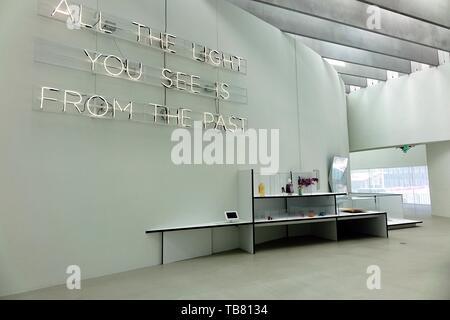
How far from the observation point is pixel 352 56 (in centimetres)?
922

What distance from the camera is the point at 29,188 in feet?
11.7

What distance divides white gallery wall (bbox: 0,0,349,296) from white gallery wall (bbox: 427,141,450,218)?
7.31 meters

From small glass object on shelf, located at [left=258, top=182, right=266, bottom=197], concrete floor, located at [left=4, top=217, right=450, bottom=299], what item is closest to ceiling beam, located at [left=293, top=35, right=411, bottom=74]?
small glass object on shelf, located at [left=258, top=182, right=266, bottom=197]

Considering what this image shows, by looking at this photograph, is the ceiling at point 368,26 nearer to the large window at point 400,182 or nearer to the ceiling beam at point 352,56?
the ceiling beam at point 352,56

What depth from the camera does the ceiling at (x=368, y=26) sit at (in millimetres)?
6264

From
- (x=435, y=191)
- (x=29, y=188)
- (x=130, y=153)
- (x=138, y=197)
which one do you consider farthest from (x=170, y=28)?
(x=435, y=191)

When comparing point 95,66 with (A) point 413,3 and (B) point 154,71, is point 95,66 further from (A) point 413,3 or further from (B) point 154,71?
(A) point 413,3

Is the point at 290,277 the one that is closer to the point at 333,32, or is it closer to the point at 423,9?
the point at 423,9

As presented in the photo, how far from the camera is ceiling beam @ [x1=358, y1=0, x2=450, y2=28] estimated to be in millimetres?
5980

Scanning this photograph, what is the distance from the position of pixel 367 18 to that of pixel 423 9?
44.0 inches

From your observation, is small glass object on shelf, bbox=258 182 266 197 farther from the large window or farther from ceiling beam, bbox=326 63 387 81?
the large window

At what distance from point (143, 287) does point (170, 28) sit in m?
4.24

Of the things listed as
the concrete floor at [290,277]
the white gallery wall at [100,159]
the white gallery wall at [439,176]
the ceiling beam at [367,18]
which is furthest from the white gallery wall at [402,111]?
the white gallery wall at [100,159]

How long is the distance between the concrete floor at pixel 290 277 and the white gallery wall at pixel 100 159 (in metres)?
0.39
